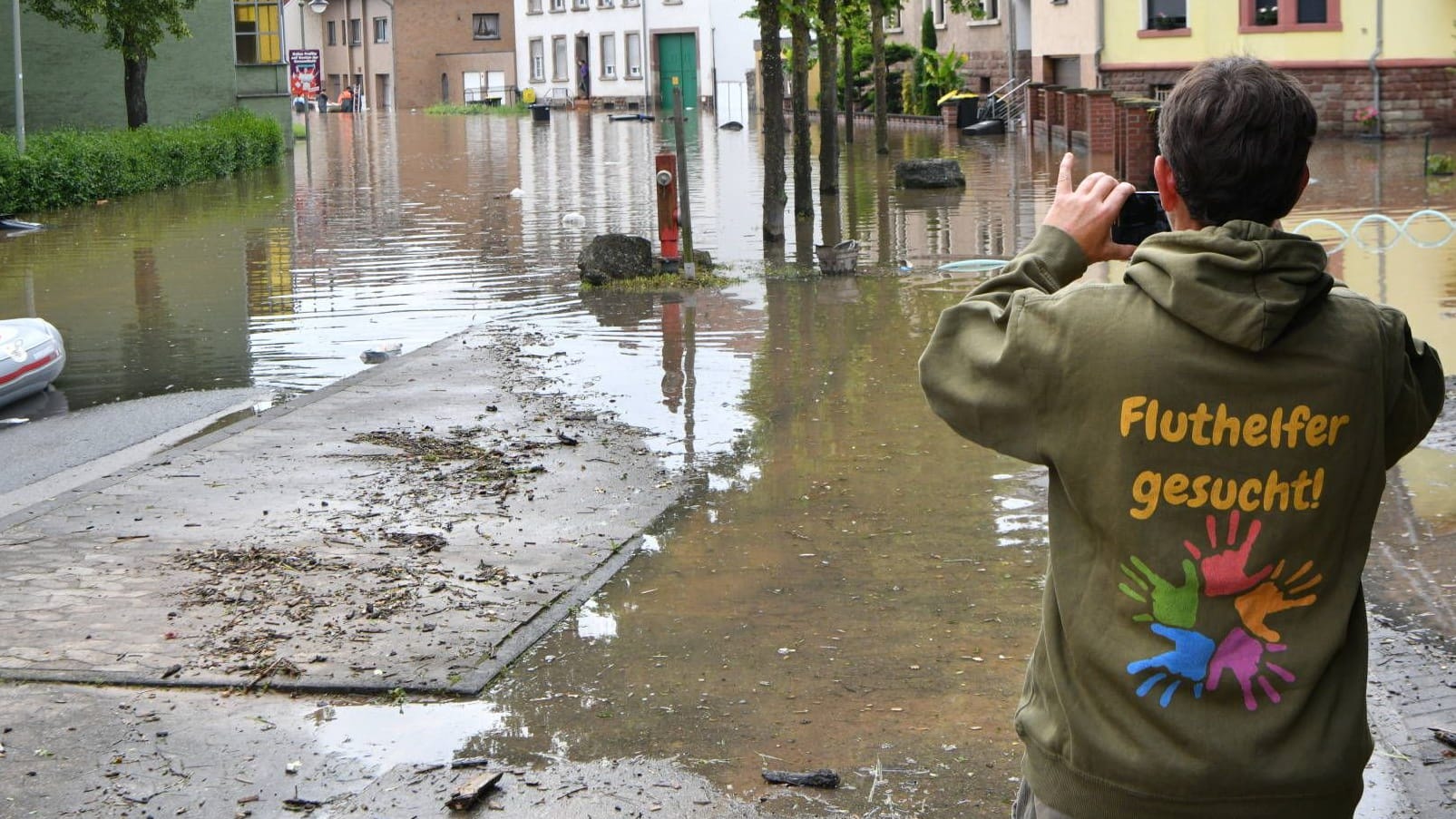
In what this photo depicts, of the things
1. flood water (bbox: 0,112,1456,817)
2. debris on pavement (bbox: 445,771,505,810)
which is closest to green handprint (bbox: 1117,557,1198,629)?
flood water (bbox: 0,112,1456,817)

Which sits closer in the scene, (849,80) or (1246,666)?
(1246,666)

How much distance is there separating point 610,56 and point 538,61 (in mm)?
6591

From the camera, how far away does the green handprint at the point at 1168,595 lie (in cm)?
223

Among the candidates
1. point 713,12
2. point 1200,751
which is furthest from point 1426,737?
point 713,12

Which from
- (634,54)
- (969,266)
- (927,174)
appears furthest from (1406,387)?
(634,54)

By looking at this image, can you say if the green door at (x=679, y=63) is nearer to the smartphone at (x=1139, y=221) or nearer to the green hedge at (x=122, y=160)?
the green hedge at (x=122, y=160)

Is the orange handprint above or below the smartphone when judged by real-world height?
below

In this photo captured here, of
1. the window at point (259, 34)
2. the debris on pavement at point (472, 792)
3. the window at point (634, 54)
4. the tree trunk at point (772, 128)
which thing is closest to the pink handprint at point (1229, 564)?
the debris on pavement at point (472, 792)

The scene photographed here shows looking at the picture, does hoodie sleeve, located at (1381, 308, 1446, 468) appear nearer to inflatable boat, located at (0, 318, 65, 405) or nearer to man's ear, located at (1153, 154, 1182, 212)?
man's ear, located at (1153, 154, 1182, 212)

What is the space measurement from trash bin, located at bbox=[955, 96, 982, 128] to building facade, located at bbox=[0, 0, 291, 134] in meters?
16.1

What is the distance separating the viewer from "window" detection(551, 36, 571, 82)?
72.7 m

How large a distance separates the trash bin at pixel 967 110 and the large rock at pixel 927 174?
16202 mm

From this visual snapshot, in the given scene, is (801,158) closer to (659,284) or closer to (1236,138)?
(659,284)

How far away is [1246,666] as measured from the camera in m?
2.21
